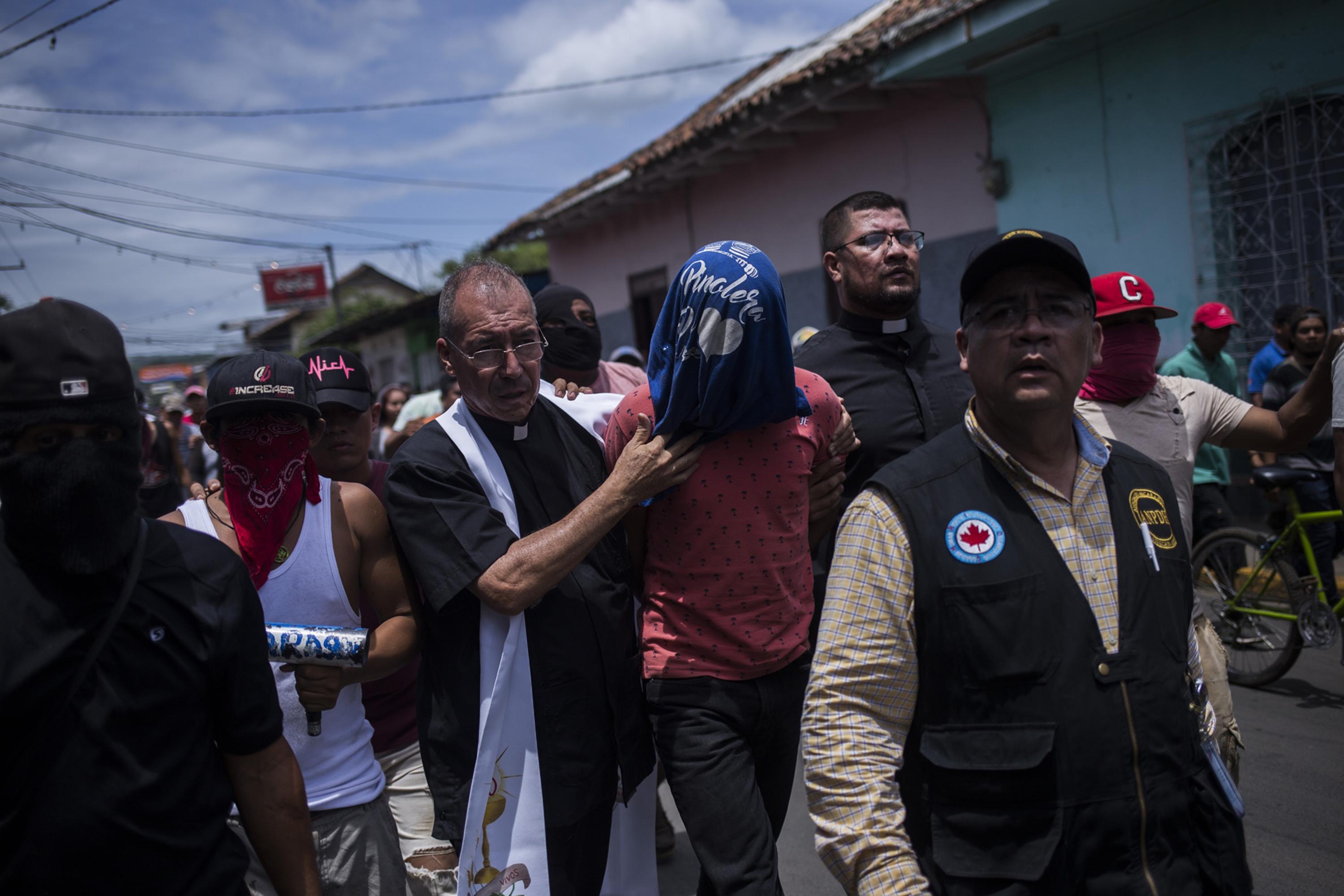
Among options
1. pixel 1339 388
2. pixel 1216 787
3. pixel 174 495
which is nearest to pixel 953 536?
pixel 1216 787

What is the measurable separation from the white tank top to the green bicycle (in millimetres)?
4686

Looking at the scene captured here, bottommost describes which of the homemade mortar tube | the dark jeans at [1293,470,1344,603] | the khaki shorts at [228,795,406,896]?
the dark jeans at [1293,470,1344,603]

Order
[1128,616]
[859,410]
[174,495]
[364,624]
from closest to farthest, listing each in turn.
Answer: [1128,616]
[364,624]
[859,410]
[174,495]

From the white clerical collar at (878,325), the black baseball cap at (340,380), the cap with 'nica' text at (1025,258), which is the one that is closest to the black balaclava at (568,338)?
the black baseball cap at (340,380)

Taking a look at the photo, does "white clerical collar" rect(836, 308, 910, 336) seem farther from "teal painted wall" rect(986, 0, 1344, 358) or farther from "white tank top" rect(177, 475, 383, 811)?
"teal painted wall" rect(986, 0, 1344, 358)

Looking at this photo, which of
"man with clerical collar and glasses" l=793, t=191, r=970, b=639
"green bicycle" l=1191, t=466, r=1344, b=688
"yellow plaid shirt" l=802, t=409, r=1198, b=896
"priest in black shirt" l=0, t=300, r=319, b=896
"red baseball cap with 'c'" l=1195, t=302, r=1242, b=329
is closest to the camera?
"priest in black shirt" l=0, t=300, r=319, b=896

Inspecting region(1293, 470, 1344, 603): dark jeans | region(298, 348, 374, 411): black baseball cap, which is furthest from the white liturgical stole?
region(1293, 470, 1344, 603): dark jeans

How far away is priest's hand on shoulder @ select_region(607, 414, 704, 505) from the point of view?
239cm

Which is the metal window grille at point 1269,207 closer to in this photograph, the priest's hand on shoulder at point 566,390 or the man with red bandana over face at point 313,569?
the priest's hand on shoulder at point 566,390

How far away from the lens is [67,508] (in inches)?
62.1

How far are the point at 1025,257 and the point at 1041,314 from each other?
0.38ft

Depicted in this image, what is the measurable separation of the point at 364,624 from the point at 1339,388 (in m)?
3.22

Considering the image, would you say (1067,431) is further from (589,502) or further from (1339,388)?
(1339,388)

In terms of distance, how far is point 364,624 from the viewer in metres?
2.78
